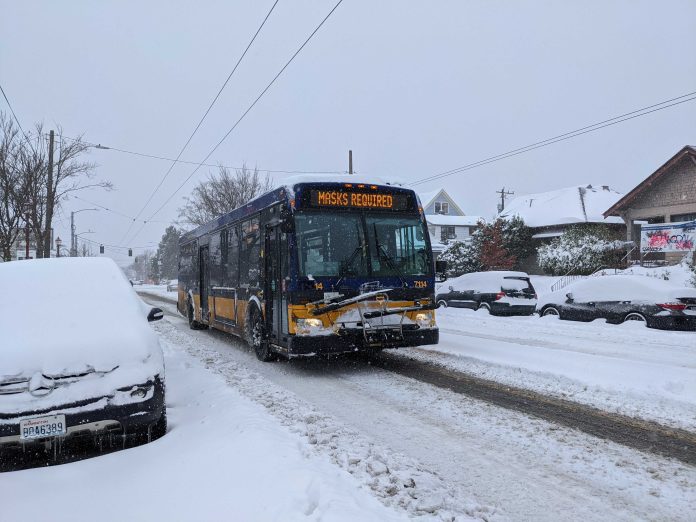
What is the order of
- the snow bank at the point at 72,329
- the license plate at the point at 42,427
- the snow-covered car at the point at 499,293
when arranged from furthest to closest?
1. the snow-covered car at the point at 499,293
2. the snow bank at the point at 72,329
3. the license plate at the point at 42,427

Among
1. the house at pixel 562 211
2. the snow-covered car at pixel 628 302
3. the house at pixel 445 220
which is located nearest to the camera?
the snow-covered car at pixel 628 302

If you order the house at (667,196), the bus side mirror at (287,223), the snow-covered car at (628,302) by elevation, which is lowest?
the snow-covered car at (628,302)

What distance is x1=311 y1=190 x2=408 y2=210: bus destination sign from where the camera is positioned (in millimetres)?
8492

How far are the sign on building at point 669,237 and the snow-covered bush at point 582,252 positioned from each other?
99.8 inches

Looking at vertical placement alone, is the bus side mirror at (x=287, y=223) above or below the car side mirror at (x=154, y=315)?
above

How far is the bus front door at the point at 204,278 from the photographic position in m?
14.6

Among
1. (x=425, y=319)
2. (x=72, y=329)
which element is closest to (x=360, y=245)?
(x=425, y=319)

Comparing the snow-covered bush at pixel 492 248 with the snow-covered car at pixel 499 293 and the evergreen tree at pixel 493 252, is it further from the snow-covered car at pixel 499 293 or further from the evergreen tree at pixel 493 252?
the snow-covered car at pixel 499 293

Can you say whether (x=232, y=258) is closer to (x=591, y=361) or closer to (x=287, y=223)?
(x=287, y=223)

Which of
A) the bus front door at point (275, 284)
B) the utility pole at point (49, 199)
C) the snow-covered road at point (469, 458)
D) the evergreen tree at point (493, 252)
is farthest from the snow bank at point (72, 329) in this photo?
the evergreen tree at point (493, 252)

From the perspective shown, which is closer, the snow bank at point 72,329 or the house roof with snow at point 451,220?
the snow bank at point 72,329

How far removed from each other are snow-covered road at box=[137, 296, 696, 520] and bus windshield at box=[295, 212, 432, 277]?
74.4 inches

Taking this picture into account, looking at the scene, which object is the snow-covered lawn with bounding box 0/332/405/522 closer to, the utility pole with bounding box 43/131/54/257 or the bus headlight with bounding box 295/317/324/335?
the bus headlight with bounding box 295/317/324/335

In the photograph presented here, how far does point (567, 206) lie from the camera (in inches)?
1698
